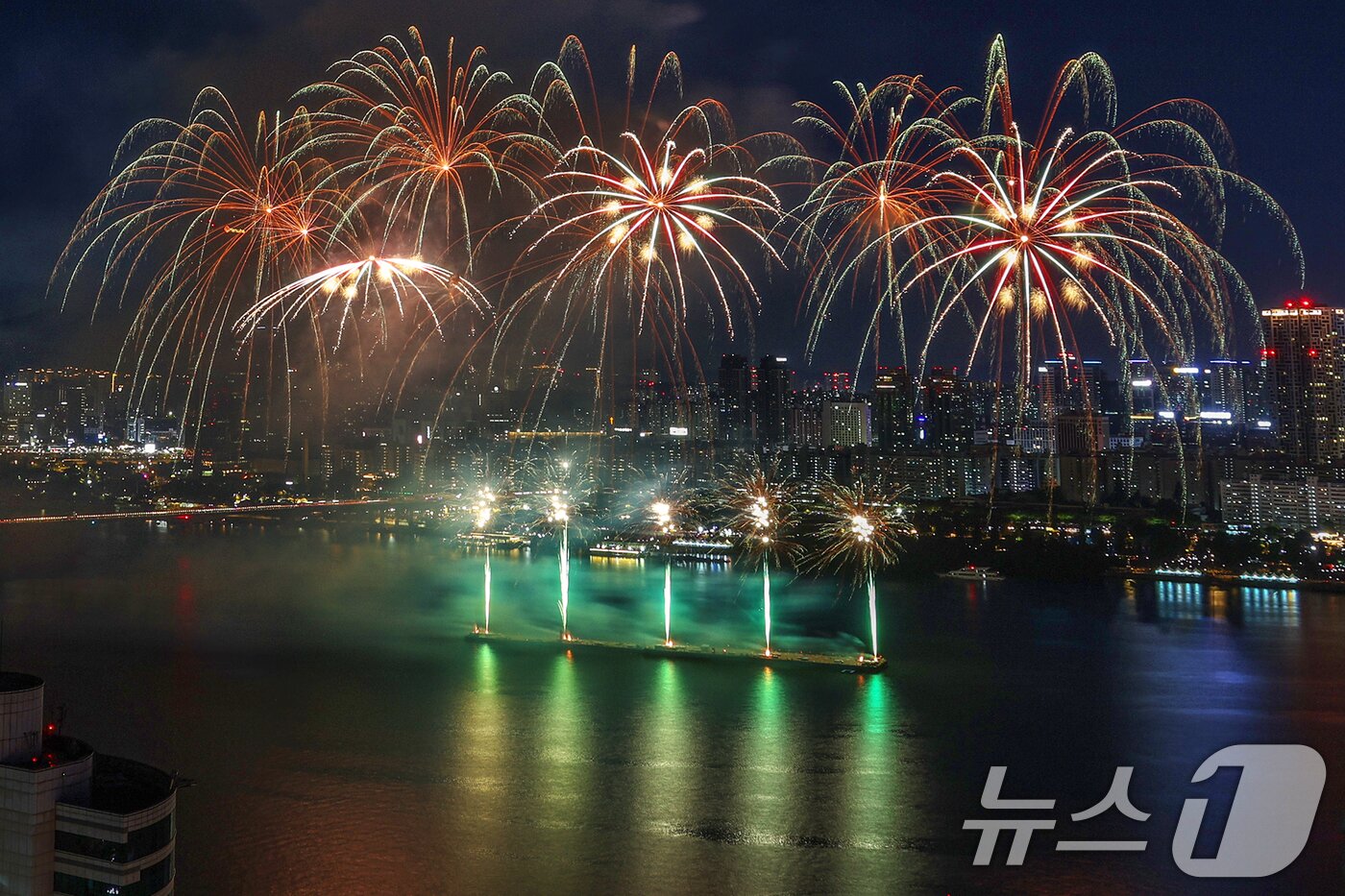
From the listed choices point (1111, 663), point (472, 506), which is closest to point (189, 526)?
point (472, 506)

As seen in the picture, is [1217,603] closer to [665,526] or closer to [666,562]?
[666,562]

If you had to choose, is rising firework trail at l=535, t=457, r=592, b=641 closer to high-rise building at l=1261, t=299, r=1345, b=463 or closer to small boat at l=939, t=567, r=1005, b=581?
small boat at l=939, t=567, r=1005, b=581

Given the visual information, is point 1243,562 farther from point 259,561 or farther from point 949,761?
point 259,561

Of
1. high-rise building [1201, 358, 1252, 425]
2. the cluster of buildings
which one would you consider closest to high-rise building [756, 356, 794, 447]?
the cluster of buildings

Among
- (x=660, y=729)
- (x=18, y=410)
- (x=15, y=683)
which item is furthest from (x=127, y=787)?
(x=18, y=410)

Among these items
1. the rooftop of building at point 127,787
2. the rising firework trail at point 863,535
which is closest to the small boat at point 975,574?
the rising firework trail at point 863,535

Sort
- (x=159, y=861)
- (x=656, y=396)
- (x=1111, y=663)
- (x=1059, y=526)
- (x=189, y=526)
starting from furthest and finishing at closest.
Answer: (x=189, y=526), (x=656, y=396), (x=1059, y=526), (x=1111, y=663), (x=159, y=861)
